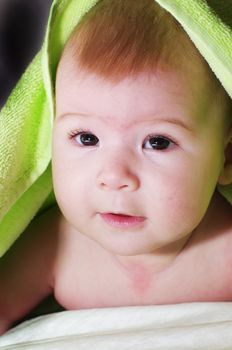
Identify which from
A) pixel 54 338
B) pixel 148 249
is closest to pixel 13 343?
pixel 54 338

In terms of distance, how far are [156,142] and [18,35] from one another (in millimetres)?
418

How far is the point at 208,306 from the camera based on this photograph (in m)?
1.15

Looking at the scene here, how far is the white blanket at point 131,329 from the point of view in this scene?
1050mm

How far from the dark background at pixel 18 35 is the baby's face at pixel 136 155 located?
254 millimetres

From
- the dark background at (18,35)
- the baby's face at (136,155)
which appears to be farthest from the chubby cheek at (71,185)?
the dark background at (18,35)

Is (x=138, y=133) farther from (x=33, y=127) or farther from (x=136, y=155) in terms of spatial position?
(x=33, y=127)

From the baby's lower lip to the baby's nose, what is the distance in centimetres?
5

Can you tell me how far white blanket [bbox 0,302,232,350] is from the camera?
1.05 m

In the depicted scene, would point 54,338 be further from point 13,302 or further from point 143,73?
point 143,73

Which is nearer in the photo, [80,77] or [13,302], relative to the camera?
[80,77]

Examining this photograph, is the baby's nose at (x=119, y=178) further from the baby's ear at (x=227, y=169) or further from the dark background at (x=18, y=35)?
the dark background at (x=18, y=35)

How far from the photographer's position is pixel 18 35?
1397 millimetres

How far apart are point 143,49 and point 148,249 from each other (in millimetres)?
290

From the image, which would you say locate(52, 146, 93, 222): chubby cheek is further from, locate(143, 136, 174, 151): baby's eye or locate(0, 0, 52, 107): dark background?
locate(0, 0, 52, 107): dark background
